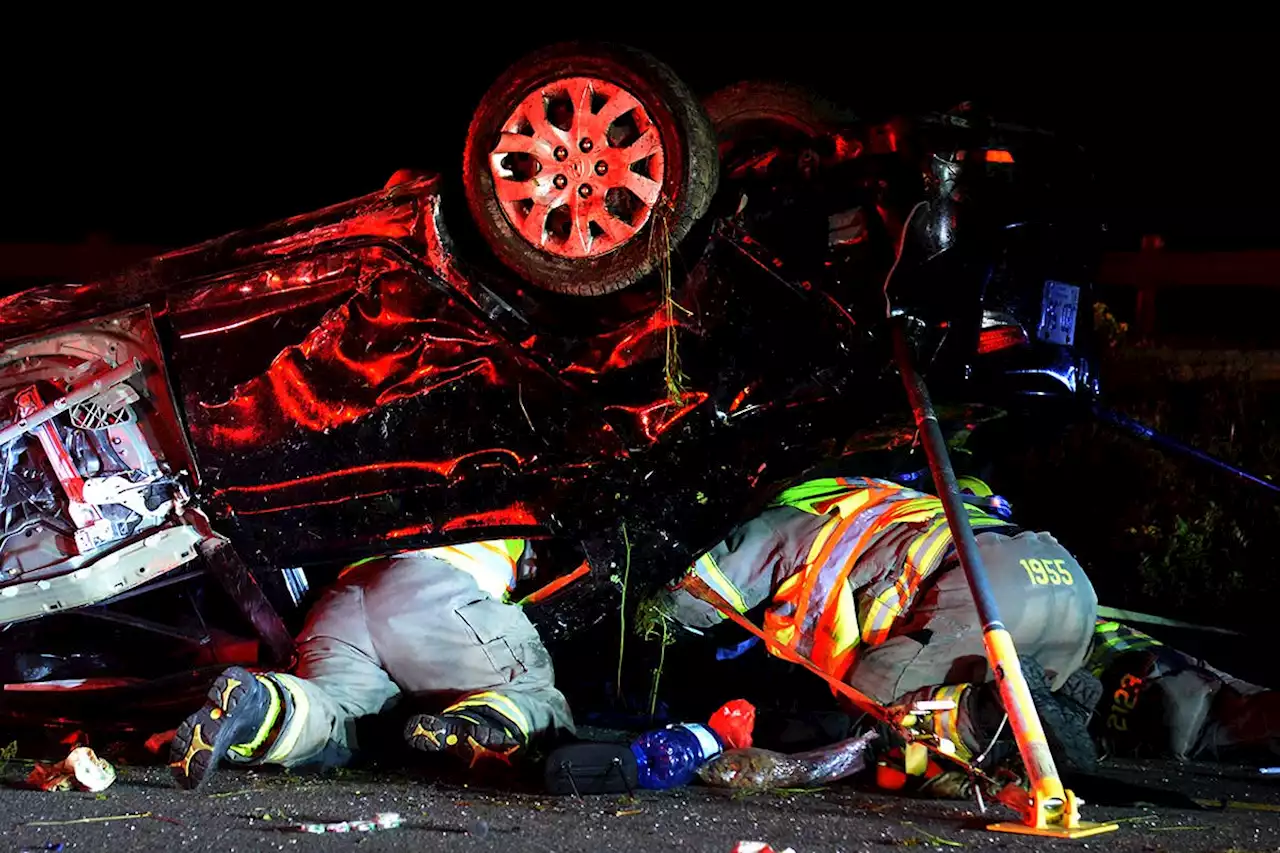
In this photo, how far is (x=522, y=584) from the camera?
4.25m

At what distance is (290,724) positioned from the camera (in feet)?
12.4

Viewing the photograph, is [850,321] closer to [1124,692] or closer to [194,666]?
[1124,692]

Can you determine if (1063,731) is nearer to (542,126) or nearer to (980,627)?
(980,627)

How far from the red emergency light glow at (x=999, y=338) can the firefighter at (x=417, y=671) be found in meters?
1.67

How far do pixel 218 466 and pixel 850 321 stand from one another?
215 cm

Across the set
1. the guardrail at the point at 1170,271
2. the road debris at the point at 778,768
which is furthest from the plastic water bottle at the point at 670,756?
the guardrail at the point at 1170,271

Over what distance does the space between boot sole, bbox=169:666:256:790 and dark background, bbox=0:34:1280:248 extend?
Answer: 577cm

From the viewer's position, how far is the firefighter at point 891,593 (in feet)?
12.6

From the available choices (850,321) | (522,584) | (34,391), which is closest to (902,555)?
(850,321)

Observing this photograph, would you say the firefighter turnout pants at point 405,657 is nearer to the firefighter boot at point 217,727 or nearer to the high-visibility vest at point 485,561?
the high-visibility vest at point 485,561

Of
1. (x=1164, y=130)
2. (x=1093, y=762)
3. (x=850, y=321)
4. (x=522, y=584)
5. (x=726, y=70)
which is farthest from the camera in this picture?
(x=726, y=70)

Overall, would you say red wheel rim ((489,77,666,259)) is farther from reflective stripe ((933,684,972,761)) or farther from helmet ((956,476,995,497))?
helmet ((956,476,995,497))

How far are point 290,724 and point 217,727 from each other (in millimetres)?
315

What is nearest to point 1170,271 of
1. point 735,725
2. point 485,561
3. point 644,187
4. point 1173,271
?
point 1173,271
